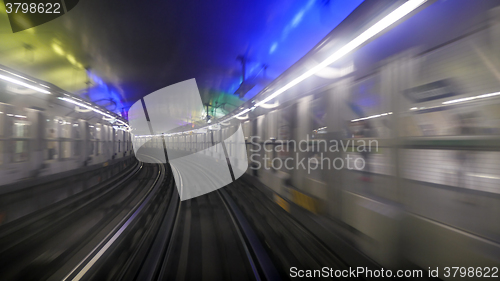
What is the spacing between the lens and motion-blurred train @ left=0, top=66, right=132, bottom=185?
4.30 m

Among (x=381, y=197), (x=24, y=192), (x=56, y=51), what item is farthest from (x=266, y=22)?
(x=24, y=192)

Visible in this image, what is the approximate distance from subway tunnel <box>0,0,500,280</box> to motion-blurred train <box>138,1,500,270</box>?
0.01 meters

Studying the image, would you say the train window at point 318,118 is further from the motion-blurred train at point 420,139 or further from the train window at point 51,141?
the train window at point 51,141

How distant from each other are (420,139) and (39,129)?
302 inches

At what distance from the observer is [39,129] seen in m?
5.29

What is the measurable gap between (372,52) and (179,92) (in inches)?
369

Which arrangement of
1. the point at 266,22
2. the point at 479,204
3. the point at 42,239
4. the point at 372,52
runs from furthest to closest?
the point at 266,22, the point at 42,239, the point at 372,52, the point at 479,204

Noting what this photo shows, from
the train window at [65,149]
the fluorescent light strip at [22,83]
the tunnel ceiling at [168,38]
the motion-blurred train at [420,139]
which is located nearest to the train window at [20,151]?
the fluorescent light strip at [22,83]

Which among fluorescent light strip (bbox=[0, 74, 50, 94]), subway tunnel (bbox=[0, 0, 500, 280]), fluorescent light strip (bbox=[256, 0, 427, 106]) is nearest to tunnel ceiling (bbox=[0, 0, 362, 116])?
subway tunnel (bbox=[0, 0, 500, 280])

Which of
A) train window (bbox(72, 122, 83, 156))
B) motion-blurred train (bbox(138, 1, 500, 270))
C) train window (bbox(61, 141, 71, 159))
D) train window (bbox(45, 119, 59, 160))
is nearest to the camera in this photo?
motion-blurred train (bbox(138, 1, 500, 270))

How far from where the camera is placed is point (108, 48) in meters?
5.22

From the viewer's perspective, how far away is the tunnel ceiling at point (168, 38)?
12.1ft

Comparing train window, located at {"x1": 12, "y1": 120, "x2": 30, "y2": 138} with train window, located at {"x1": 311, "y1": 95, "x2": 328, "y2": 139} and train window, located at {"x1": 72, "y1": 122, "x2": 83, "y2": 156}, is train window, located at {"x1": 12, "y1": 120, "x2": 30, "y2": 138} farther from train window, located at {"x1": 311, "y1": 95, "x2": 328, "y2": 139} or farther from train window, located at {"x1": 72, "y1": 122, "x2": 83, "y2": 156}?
train window, located at {"x1": 311, "y1": 95, "x2": 328, "y2": 139}

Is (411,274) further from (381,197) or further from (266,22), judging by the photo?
(266,22)
